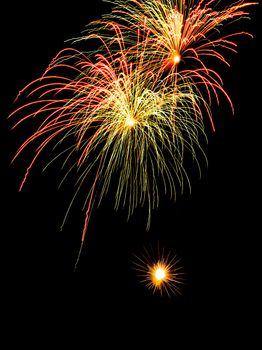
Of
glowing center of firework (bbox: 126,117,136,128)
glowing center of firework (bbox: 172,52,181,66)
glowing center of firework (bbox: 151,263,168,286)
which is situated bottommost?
glowing center of firework (bbox: 151,263,168,286)

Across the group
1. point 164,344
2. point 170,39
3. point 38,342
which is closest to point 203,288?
point 164,344

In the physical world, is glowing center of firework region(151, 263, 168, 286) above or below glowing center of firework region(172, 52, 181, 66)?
below

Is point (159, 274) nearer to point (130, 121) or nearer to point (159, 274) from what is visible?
point (159, 274)

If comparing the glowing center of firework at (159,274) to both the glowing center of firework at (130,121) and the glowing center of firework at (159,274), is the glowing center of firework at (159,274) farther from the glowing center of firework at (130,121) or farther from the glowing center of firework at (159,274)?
the glowing center of firework at (130,121)

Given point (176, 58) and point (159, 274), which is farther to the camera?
point (159, 274)

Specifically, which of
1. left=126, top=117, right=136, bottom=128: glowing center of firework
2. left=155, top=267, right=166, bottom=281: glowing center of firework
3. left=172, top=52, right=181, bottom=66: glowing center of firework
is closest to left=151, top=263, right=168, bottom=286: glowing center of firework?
left=155, top=267, right=166, bottom=281: glowing center of firework

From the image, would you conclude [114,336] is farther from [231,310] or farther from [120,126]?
[120,126]

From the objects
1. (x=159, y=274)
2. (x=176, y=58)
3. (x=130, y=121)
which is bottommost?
(x=159, y=274)

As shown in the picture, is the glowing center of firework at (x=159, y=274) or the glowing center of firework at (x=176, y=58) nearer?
the glowing center of firework at (x=176, y=58)

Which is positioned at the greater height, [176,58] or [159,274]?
[176,58]

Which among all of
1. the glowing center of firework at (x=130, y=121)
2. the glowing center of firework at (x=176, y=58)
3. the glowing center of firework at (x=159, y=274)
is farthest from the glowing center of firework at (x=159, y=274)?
the glowing center of firework at (x=176, y=58)

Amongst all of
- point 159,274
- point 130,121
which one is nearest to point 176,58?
point 130,121

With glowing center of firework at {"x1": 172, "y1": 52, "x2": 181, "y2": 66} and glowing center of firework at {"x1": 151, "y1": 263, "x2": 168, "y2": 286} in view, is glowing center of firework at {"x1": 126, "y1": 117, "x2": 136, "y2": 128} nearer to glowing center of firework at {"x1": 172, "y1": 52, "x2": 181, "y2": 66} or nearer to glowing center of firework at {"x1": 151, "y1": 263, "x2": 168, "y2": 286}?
glowing center of firework at {"x1": 172, "y1": 52, "x2": 181, "y2": 66}
